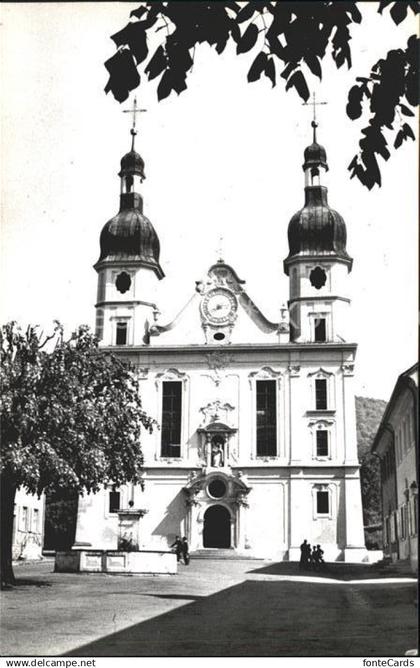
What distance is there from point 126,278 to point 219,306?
19.9ft

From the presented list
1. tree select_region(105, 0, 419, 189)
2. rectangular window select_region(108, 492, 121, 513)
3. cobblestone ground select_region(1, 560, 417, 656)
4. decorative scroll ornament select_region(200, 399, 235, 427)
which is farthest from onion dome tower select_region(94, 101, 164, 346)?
tree select_region(105, 0, 419, 189)

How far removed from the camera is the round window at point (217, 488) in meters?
48.5

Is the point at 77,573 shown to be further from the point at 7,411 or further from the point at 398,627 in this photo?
the point at 398,627

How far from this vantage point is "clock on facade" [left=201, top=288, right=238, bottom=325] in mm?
51344

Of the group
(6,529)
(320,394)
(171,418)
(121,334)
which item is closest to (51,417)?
(6,529)

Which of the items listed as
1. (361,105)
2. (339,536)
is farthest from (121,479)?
(339,536)

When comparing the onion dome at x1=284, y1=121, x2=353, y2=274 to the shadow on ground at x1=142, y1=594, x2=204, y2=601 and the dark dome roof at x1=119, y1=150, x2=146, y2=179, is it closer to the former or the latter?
the dark dome roof at x1=119, y1=150, x2=146, y2=179

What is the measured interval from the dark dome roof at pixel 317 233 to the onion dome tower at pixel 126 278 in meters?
8.78

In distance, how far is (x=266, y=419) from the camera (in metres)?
49.6

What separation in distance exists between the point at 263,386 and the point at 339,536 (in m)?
9.56

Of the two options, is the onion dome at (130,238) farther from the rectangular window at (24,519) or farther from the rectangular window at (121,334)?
the rectangular window at (24,519)

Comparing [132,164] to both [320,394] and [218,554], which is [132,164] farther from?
[218,554]

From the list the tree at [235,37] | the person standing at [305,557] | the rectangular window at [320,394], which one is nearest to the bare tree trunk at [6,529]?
the tree at [235,37]

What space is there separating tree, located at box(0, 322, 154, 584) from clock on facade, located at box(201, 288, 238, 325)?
26418mm
